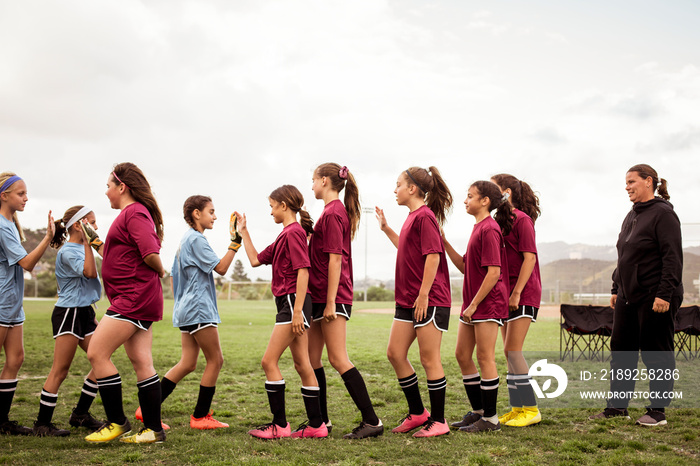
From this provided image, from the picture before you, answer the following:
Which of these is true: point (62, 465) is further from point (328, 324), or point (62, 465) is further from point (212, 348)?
point (328, 324)

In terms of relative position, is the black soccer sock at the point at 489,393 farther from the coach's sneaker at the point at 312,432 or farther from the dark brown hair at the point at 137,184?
the dark brown hair at the point at 137,184

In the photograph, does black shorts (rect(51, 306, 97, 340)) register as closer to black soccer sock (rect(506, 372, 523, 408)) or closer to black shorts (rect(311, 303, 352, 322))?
black shorts (rect(311, 303, 352, 322))

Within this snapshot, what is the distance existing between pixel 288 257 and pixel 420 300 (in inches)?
42.8

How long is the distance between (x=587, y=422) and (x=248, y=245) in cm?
338

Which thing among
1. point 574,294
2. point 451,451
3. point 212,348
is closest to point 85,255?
point 212,348

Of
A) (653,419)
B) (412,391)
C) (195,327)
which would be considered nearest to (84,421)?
(195,327)

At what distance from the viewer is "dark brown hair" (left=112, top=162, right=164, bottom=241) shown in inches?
176

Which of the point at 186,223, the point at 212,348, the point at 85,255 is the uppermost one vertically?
the point at 186,223

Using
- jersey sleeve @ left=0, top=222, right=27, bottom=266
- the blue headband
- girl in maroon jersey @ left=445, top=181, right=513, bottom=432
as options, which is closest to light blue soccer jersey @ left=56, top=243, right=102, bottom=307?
jersey sleeve @ left=0, top=222, right=27, bottom=266

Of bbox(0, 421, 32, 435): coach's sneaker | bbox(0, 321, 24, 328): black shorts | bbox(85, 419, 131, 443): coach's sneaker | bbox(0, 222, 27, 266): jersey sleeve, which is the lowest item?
bbox(0, 421, 32, 435): coach's sneaker

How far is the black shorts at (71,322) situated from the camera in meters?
4.81

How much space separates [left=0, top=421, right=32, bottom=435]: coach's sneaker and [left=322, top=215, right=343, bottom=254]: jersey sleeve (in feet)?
9.21

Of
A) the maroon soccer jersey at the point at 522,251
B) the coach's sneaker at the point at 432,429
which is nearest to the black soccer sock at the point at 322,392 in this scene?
the coach's sneaker at the point at 432,429

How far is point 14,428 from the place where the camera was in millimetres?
4645
